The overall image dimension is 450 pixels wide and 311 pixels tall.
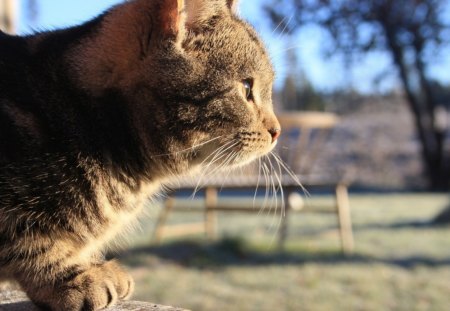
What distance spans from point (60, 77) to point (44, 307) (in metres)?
0.57

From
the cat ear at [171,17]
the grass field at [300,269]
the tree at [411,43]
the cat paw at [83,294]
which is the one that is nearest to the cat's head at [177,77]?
the cat ear at [171,17]

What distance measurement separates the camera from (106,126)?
4.42 feet

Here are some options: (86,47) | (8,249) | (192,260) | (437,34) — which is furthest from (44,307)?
(437,34)

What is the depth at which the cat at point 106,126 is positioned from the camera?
1254 millimetres

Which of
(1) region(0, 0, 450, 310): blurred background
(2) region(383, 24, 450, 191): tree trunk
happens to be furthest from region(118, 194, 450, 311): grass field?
(2) region(383, 24, 450, 191): tree trunk

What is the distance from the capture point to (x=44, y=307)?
1303mm

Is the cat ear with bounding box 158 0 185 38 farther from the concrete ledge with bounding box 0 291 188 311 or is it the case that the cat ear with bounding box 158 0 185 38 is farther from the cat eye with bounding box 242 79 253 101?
the concrete ledge with bounding box 0 291 188 311

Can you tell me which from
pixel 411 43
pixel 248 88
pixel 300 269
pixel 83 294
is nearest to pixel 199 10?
pixel 248 88

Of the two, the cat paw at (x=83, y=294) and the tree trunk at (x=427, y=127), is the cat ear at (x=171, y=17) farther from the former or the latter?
the tree trunk at (x=427, y=127)

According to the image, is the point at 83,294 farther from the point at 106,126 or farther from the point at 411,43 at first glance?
the point at 411,43

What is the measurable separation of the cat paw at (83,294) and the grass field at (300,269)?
176 centimetres

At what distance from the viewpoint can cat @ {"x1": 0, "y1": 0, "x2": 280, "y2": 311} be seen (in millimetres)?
1254

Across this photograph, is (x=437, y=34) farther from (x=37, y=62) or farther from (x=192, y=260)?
(x=37, y=62)

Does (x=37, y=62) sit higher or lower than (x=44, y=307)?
higher
